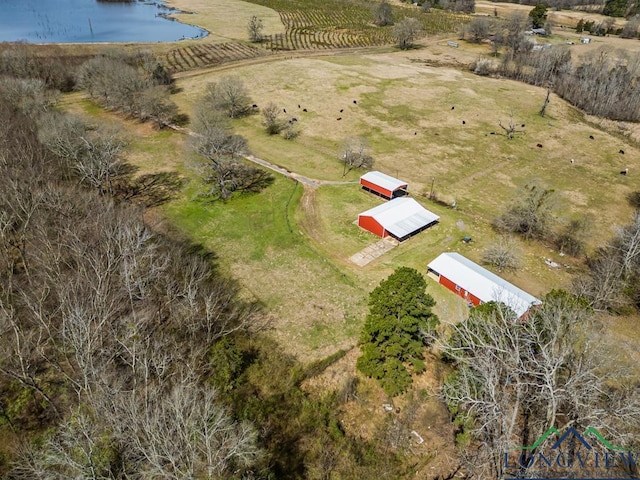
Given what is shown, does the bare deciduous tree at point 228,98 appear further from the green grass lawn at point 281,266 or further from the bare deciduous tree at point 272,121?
the green grass lawn at point 281,266

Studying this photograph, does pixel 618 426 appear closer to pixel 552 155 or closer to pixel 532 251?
pixel 532 251

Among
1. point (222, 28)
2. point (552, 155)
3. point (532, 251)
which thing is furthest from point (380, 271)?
point (222, 28)

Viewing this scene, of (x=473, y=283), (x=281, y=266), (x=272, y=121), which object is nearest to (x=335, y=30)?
(x=272, y=121)

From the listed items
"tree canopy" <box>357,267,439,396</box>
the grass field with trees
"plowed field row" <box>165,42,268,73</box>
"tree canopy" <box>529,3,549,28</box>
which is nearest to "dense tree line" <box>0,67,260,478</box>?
the grass field with trees

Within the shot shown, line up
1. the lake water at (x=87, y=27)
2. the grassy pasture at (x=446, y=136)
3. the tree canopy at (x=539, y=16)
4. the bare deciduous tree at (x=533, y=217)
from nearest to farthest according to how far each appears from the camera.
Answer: the bare deciduous tree at (x=533, y=217), the grassy pasture at (x=446, y=136), the lake water at (x=87, y=27), the tree canopy at (x=539, y=16)

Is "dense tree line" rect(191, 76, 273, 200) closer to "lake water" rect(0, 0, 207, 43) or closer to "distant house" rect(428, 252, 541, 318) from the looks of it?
"distant house" rect(428, 252, 541, 318)

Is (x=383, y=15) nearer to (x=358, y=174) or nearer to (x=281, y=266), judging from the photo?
(x=358, y=174)

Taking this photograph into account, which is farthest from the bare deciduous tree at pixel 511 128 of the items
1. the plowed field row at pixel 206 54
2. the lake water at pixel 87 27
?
the lake water at pixel 87 27

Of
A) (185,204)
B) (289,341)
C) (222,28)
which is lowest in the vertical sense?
(289,341)
